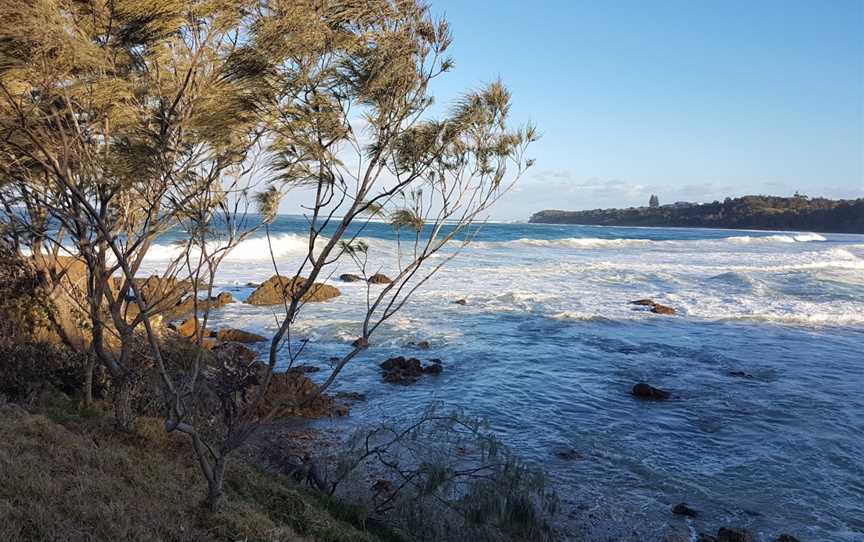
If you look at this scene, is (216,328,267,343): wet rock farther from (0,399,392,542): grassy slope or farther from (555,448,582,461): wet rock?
(555,448,582,461): wet rock

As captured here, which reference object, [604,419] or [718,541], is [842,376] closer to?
[604,419]

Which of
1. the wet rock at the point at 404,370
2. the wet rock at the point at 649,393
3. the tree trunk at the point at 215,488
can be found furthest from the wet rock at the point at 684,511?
the wet rock at the point at 404,370

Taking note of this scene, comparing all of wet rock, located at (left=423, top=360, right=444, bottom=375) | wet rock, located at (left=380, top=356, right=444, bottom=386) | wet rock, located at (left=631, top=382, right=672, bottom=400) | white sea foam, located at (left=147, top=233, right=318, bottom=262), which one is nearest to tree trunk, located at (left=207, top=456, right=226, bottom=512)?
wet rock, located at (left=380, top=356, right=444, bottom=386)

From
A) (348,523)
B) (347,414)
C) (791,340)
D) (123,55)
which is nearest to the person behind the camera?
(123,55)

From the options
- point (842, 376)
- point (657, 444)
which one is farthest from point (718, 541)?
point (842, 376)

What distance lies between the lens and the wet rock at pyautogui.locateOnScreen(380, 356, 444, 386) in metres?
10.4

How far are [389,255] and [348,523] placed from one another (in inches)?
1254

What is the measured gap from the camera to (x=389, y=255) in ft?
120

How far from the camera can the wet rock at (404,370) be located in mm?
10430

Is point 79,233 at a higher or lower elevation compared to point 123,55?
lower

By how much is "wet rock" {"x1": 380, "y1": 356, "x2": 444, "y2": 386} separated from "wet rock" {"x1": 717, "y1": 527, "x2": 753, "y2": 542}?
19.1 ft

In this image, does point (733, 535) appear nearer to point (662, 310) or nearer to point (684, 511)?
point (684, 511)

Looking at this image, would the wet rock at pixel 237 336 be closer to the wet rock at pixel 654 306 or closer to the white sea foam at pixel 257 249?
the white sea foam at pixel 257 249

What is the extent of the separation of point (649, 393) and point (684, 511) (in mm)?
4213
